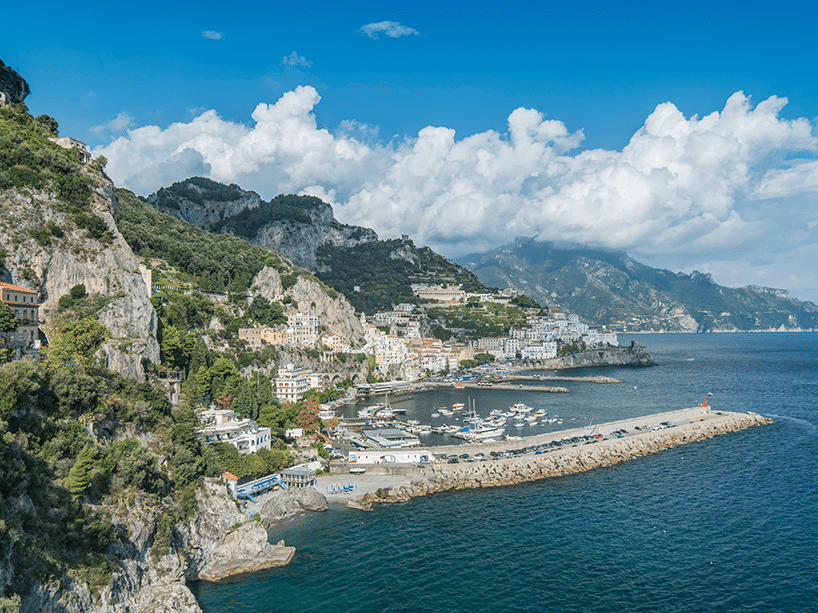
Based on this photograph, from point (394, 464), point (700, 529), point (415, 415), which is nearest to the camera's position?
point (700, 529)

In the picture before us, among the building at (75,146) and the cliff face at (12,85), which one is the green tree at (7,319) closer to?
the building at (75,146)

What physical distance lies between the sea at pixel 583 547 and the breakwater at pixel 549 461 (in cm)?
116

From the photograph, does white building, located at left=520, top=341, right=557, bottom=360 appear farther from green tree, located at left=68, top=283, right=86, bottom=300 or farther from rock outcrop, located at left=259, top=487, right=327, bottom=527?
green tree, located at left=68, top=283, right=86, bottom=300

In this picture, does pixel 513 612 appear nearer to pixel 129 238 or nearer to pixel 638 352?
pixel 129 238

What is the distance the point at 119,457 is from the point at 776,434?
6000cm

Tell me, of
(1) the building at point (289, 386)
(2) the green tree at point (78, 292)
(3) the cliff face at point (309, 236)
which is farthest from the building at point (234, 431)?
(3) the cliff face at point (309, 236)

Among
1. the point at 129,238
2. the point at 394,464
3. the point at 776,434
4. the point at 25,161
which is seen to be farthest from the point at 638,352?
the point at 25,161

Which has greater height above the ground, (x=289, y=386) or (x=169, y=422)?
(x=169, y=422)

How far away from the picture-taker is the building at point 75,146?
150 feet

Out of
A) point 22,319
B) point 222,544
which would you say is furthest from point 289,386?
point 22,319

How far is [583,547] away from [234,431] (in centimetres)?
2701

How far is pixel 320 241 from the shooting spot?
176375 mm

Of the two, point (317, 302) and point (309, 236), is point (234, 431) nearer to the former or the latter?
point (317, 302)

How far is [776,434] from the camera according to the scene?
5472 cm
